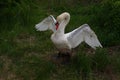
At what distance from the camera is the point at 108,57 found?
5.90m

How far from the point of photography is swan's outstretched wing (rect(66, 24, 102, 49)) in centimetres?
573

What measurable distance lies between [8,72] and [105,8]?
2.47 metres

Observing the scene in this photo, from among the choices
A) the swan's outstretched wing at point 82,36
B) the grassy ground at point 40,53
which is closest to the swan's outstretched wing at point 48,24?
the grassy ground at point 40,53

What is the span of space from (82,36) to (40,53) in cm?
103

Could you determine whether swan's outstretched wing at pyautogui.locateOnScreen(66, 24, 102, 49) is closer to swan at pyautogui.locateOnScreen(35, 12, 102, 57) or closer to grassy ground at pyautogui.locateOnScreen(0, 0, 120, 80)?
swan at pyautogui.locateOnScreen(35, 12, 102, 57)

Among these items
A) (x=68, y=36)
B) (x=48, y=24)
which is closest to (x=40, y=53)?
(x=48, y=24)

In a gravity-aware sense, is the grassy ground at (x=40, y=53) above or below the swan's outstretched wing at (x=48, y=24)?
below

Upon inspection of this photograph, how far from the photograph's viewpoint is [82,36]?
580cm

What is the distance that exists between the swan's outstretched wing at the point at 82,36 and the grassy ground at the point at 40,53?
219 millimetres

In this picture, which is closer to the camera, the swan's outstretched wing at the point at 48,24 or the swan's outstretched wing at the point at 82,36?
the swan's outstretched wing at the point at 82,36

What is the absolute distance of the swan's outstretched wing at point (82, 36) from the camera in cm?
573

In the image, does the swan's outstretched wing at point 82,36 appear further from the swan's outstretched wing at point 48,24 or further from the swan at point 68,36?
the swan's outstretched wing at point 48,24

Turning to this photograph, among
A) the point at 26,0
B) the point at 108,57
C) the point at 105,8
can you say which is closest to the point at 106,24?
the point at 105,8

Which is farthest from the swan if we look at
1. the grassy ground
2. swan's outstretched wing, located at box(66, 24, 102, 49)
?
the grassy ground
